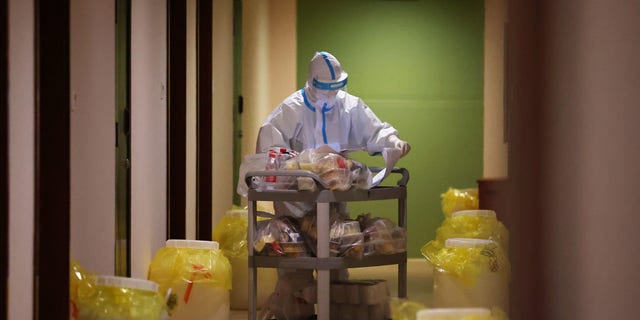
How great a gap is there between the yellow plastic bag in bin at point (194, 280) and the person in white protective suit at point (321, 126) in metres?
0.24

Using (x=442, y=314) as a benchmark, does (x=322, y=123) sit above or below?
above

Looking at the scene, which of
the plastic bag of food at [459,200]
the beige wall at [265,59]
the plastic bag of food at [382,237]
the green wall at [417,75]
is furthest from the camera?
the green wall at [417,75]

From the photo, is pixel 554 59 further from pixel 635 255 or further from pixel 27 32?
pixel 27 32

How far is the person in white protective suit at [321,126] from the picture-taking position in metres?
3.34

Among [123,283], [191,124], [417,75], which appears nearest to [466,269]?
[123,283]

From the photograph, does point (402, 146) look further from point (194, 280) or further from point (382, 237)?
point (194, 280)

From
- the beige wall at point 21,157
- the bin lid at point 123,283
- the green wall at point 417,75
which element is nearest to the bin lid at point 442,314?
the beige wall at point 21,157

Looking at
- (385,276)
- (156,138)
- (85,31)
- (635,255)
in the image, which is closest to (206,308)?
(156,138)

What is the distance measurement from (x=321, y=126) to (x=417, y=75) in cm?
242

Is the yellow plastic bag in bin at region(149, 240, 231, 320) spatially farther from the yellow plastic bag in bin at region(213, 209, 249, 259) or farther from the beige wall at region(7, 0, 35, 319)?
the beige wall at region(7, 0, 35, 319)

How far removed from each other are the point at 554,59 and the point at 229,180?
4.83m

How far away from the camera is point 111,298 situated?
2.36m

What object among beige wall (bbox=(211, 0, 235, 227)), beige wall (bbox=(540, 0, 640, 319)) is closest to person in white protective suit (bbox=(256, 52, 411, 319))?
beige wall (bbox=(211, 0, 235, 227))

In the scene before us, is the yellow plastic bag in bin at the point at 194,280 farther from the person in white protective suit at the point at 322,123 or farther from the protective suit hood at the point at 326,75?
the protective suit hood at the point at 326,75
